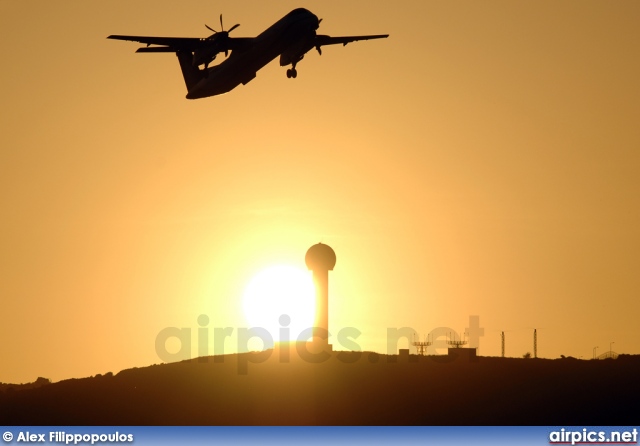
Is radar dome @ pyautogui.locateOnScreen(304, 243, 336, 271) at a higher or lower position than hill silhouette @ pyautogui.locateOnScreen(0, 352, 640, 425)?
higher

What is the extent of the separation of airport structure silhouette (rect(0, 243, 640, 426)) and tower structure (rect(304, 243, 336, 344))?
1.69m

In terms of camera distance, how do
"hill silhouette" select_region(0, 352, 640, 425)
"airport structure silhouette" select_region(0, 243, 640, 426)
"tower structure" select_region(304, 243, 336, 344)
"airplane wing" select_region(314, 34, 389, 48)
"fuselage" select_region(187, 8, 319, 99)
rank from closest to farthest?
"fuselage" select_region(187, 8, 319, 99) < "airplane wing" select_region(314, 34, 389, 48) < "hill silhouette" select_region(0, 352, 640, 425) < "airport structure silhouette" select_region(0, 243, 640, 426) < "tower structure" select_region(304, 243, 336, 344)

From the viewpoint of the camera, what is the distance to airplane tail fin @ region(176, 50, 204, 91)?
13038 cm

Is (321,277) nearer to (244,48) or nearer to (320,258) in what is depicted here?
(320,258)

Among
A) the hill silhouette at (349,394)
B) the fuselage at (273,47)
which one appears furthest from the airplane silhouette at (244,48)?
the hill silhouette at (349,394)

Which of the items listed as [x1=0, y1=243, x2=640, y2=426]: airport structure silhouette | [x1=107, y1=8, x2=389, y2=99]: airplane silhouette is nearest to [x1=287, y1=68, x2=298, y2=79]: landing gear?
[x1=107, y1=8, x2=389, y2=99]: airplane silhouette

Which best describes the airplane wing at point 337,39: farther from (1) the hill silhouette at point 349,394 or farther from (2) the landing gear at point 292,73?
(1) the hill silhouette at point 349,394

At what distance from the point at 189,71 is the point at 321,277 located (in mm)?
32036

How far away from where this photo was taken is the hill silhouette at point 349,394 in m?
134

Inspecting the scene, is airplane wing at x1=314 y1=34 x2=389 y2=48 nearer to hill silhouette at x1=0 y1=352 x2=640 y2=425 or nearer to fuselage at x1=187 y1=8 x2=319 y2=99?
fuselage at x1=187 y1=8 x2=319 y2=99

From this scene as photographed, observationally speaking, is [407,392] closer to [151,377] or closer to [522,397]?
[522,397]

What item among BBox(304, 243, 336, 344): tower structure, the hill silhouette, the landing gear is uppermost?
the landing gear

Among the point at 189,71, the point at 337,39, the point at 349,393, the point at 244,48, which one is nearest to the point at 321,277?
the point at 349,393

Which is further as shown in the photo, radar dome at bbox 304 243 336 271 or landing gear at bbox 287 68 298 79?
radar dome at bbox 304 243 336 271
